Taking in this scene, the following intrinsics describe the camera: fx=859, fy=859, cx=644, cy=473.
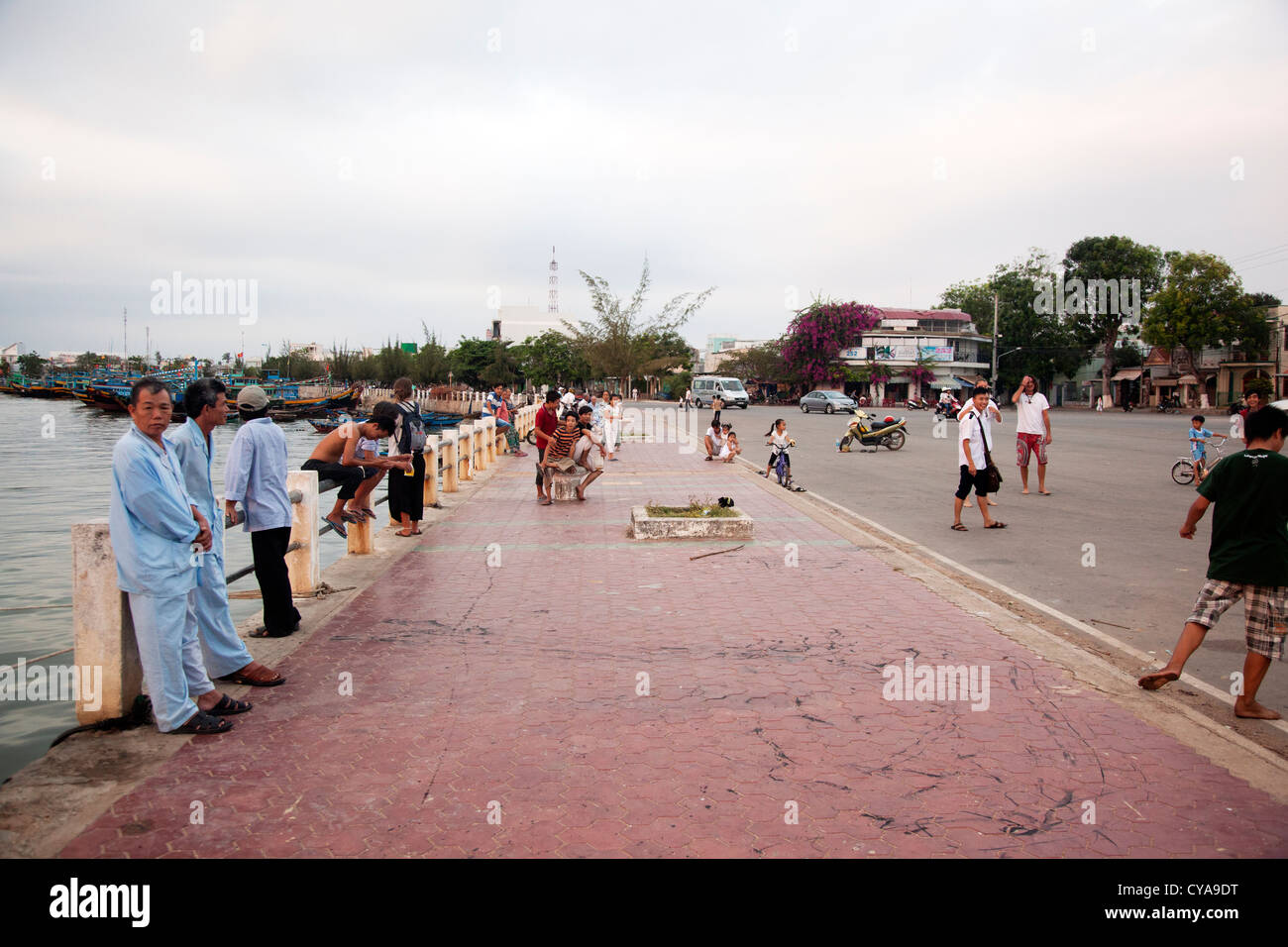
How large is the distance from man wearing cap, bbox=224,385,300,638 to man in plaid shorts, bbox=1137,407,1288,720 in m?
5.47

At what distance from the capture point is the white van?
50562 mm

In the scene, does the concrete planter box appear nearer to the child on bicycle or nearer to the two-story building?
the child on bicycle

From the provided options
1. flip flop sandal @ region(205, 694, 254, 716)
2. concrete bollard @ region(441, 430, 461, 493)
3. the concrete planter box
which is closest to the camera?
flip flop sandal @ region(205, 694, 254, 716)

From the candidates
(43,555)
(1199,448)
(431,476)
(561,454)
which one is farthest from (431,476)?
(1199,448)

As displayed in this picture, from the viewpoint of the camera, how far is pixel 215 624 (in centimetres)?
470

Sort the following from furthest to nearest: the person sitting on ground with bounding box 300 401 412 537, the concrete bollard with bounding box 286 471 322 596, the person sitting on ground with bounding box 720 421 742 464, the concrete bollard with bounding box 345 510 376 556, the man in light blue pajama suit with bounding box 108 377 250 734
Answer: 1. the person sitting on ground with bounding box 720 421 742 464
2. the concrete bollard with bounding box 345 510 376 556
3. the person sitting on ground with bounding box 300 401 412 537
4. the concrete bollard with bounding box 286 471 322 596
5. the man in light blue pajama suit with bounding box 108 377 250 734

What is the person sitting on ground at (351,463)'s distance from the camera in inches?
325

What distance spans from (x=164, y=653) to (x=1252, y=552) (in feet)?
18.4

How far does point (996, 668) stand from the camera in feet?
17.6

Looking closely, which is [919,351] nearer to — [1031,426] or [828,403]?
[828,403]

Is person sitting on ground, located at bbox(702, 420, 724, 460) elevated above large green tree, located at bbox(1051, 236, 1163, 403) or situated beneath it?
situated beneath

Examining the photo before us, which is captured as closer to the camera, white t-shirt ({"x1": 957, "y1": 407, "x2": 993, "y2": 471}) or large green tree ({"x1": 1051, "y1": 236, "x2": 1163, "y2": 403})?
white t-shirt ({"x1": 957, "y1": 407, "x2": 993, "y2": 471})

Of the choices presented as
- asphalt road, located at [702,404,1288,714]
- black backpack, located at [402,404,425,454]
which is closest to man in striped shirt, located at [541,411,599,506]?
black backpack, located at [402,404,425,454]
